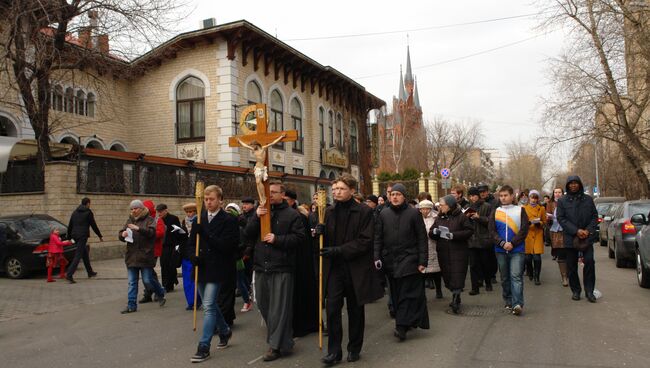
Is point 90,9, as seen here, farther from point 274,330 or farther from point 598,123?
point 598,123

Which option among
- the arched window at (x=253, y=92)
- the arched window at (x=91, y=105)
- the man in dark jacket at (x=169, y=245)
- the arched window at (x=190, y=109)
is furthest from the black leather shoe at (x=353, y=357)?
the arched window at (x=253, y=92)

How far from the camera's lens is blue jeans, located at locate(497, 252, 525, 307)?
7676mm

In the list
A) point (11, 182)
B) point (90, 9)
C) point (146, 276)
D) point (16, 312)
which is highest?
point (90, 9)

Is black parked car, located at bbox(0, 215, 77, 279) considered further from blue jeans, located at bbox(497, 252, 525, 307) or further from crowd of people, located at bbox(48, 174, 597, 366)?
blue jeans, located at bbox(497, 252, 525, 307)

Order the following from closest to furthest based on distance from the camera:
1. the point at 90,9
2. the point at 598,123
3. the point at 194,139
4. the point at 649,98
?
1. the point at 90,9
2. the point at 649,98
3. the point at 598,123
4. the point at 194,139

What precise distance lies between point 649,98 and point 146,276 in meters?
21.5

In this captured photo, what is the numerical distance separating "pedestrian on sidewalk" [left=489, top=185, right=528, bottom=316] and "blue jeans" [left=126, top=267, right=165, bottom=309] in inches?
224

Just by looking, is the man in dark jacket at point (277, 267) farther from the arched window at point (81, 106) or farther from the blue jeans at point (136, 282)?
the arched window at point (81, 106)

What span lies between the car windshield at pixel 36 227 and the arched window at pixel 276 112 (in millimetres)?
16641

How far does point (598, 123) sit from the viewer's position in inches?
963

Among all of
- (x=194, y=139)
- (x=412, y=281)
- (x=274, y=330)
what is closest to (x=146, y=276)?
(x=274, y=330)

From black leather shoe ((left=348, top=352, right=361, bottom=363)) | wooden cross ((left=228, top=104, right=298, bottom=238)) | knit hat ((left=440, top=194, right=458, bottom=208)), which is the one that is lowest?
black leather shoe ((left=348, top=352, right=361, bottom=363))

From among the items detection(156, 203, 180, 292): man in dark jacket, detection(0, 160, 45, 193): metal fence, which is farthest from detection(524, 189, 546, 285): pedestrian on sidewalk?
detection(0, 160, 45, 193): metal fence

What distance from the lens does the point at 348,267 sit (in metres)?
5.69
